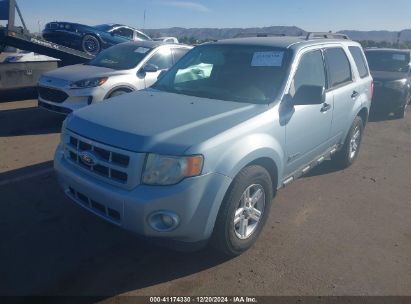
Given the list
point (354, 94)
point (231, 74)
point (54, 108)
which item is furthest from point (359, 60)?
point (54, 108)

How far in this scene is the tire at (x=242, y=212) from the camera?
3072 millimetres

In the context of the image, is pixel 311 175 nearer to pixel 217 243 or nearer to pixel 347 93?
pixel 347 93

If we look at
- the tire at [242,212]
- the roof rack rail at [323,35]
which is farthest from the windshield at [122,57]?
the tire at [242,212]

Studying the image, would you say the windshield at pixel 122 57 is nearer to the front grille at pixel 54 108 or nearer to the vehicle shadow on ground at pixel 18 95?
the front grille at pixel 54 108

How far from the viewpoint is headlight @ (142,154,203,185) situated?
9.17ft

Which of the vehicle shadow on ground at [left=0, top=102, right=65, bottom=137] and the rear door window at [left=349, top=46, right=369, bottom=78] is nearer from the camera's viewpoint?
the rear door window at [left=349, top=46, right=369, bottom=78]

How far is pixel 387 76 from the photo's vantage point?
9.87 meters

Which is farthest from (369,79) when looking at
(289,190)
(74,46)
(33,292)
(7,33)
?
(74,46)

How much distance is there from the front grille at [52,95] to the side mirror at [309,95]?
4515mm

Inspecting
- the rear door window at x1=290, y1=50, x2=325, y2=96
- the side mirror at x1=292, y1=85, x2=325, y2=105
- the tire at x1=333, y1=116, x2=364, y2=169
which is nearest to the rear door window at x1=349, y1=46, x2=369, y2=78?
the tire at x1=333, y1=116, x2=364, y2=169

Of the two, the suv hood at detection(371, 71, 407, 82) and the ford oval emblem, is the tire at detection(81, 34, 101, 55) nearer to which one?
the suv hood at detection(371, 71, 407, 82)

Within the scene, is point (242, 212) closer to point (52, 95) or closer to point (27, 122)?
point (52, 95)

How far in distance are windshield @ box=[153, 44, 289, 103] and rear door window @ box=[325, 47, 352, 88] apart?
3.02 feet

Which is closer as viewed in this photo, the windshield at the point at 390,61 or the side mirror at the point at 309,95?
the side mirror at the point at 309,95
